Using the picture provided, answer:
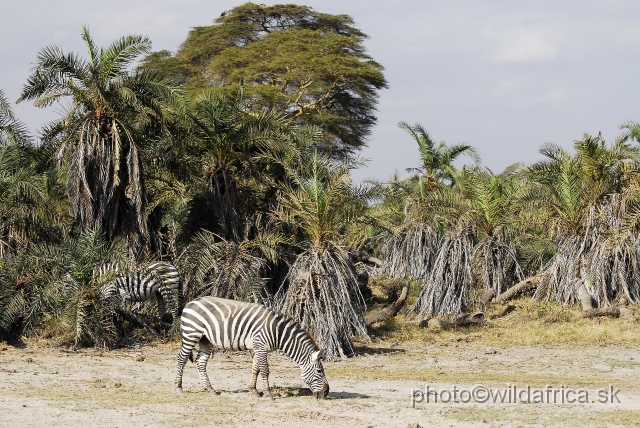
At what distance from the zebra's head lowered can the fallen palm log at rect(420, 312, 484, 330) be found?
7.64m

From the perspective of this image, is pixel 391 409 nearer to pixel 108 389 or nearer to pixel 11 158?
pixel 108 389

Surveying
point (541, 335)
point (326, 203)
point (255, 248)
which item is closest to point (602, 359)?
point (541, 335)

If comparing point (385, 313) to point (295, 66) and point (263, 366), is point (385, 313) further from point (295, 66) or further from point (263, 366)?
point (295, 66)

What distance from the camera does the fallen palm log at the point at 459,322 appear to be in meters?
18.9

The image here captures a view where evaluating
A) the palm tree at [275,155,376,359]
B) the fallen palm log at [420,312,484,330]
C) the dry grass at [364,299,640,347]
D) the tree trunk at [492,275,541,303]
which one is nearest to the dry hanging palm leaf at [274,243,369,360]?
the palm tree at [275,155,376,359]

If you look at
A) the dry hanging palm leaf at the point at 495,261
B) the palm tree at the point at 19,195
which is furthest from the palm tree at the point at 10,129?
the dry hanging palm leaf at the point at 495,261

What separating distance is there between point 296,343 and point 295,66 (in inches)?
998

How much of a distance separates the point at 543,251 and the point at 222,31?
71.0 ft

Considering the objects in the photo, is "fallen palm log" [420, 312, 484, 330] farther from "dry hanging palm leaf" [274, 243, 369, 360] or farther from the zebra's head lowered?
the zebra's head lowered

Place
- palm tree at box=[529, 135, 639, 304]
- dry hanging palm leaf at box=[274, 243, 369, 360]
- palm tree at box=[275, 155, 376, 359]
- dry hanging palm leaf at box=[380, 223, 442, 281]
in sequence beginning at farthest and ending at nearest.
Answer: dry hanging palm leaf at box=[380, 223, 442, 281] < palm tree at box=[529, 135, 639, 304] < palm tree at box=[275, 155, 376, 359] < dry hanging palm leaf at box=[274, 243, 369, 360]

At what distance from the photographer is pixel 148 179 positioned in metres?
18.6

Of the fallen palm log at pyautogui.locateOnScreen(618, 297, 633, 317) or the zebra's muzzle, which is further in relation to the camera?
the fallen palm log at pyautogui.locateOnScreen(618, 297, 633, 317)

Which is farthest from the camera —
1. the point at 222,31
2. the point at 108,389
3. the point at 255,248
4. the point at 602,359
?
the point at 222,31

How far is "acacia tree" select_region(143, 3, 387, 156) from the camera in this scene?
35.8 metres
